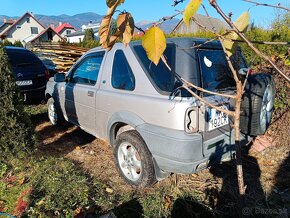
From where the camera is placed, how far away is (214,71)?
3.04 metres

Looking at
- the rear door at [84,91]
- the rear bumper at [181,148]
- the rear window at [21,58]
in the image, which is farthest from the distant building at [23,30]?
the rear bumper at [181,148]

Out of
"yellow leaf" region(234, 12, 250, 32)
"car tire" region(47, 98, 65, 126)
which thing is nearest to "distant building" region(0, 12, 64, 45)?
"car tire" region(47, 98, 65, 126)

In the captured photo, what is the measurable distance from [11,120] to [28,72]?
401 cm

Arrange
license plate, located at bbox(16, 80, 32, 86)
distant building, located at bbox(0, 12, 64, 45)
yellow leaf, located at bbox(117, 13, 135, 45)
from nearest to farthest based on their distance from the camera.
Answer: yellow leaf, located at bbox(117, 13, 135, 45)
license plate, located at bbox(16, 80, 32, 86)
distant building, located at bbox(0, 12, 64, 45)

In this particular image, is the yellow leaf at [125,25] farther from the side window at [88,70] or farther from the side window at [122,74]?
the side window at [88,70]

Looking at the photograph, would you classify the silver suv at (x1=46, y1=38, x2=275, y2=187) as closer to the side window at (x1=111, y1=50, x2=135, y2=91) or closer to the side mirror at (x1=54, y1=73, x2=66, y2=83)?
the side window at (x1=111, y1=50, x2=135, y2=91)

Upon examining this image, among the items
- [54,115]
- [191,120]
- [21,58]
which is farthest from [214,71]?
[21,58]

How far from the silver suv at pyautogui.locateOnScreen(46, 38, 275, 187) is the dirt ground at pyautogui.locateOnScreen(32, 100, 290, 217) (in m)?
0.49

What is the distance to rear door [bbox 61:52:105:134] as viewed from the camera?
4.07m

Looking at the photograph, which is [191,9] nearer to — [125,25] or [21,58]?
[125,25]

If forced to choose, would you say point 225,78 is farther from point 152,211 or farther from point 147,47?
point 147,47

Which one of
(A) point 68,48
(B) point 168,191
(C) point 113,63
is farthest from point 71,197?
(A) point 68,48

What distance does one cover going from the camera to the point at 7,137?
147 inches

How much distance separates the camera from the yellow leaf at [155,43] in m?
0.98
